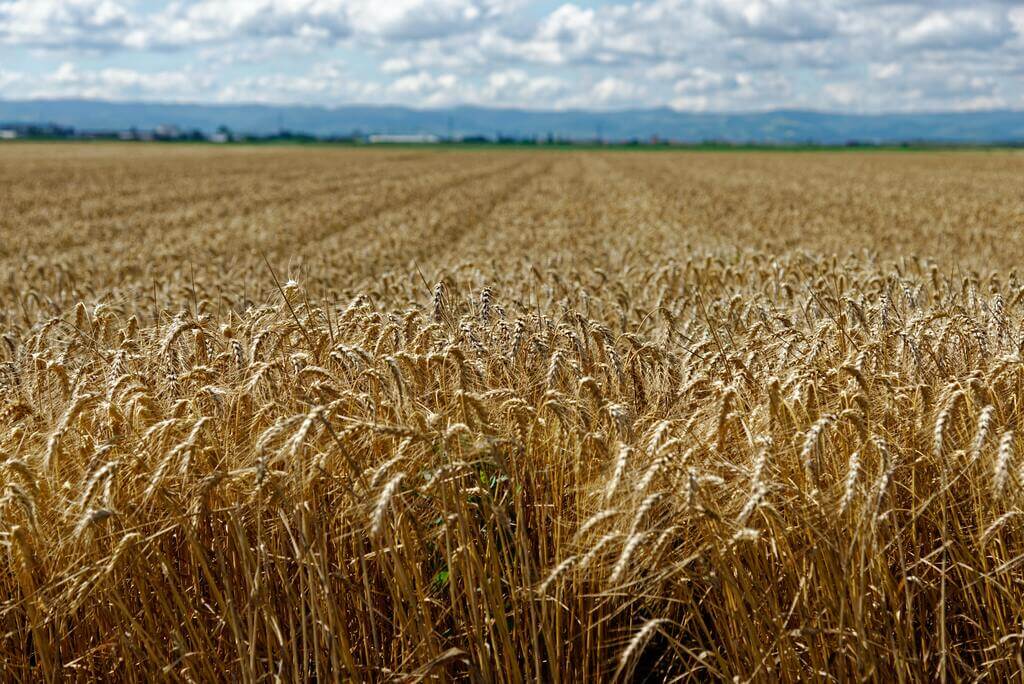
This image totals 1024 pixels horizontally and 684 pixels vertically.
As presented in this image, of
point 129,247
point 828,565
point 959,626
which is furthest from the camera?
point 129,247

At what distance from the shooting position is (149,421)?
361 cm

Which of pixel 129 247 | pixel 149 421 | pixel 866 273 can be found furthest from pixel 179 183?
pixel 149 421

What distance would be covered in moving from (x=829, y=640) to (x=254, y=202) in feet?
88.2

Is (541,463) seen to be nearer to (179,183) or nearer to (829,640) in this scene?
(829,640)

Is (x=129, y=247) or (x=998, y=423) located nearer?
(x=998, y=423)

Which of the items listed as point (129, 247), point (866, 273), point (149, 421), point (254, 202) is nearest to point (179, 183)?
point (254, 202)

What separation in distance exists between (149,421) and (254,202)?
25525mm

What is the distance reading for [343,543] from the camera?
129 inches

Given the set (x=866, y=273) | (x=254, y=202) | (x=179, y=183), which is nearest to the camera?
(x=866, y=273)

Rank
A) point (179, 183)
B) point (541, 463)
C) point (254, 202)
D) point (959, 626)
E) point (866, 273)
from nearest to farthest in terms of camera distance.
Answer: point (959, 626), point (541, 463), point (866, 273), point (254, 202), point (179, 183)

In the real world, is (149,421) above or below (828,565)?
above

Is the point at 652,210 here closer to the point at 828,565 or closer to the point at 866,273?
the point at 866,273

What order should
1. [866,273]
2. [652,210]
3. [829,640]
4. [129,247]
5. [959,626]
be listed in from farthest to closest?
[652,210]
[129,247]
[866,273]
[959,626]
[829,640]

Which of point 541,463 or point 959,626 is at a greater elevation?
point 541,463
